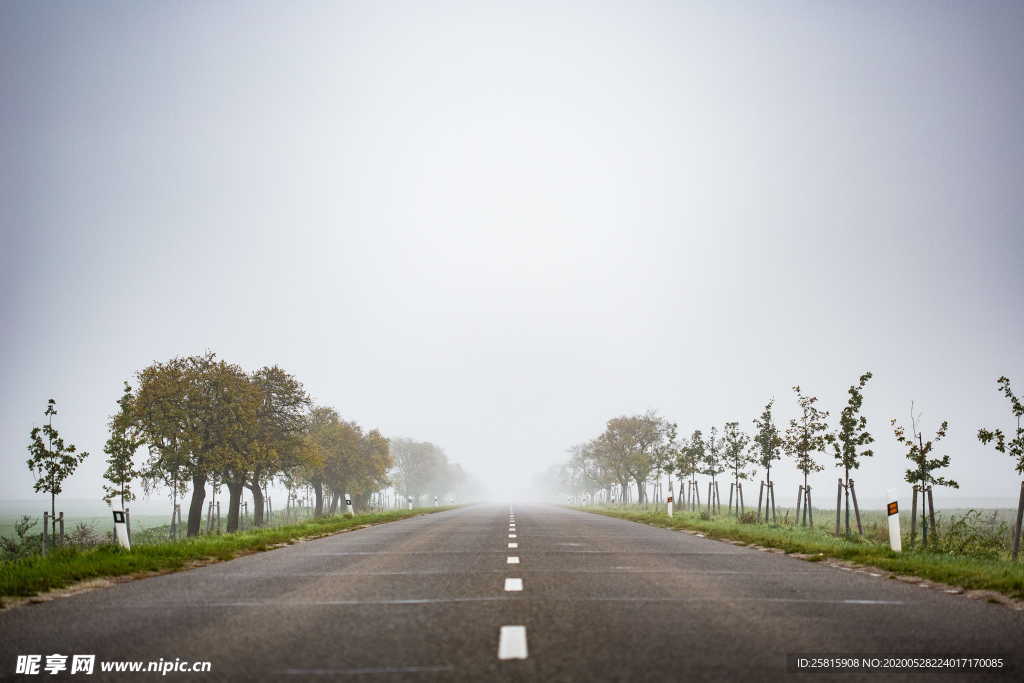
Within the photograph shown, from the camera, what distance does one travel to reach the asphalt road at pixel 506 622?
486 cm

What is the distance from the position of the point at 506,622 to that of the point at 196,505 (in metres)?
37.5

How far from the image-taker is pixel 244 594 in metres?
8.52

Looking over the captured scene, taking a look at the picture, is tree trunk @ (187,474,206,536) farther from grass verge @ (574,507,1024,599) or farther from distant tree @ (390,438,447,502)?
distant tree @ (390,438,447,502)

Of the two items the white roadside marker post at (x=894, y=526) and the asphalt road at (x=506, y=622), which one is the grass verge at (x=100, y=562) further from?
the white roadside marker post at (x=894, y=526)

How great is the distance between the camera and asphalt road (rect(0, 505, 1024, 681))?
15.9 feet

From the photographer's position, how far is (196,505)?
3844 centimetres

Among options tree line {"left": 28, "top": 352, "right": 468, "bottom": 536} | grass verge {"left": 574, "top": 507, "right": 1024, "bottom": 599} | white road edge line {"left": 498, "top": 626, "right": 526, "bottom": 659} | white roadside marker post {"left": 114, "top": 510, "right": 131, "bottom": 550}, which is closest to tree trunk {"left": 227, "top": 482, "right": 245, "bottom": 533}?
tree line {"left": 28, "top": 352, "right": 468, "bottom": 536}

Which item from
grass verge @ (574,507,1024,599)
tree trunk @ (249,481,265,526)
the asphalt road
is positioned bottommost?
tree trunk @ (249,481,265,526)

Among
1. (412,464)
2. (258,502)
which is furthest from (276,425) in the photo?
(412,464)

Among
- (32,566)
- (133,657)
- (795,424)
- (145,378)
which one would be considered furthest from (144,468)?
(133,657)

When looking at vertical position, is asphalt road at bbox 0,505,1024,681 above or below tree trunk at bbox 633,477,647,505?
above

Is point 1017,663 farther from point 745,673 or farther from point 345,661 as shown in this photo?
point 345,661

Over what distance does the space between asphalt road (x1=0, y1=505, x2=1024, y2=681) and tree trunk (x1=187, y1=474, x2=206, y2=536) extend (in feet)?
95.9

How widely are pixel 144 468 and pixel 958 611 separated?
40.4 m
